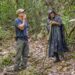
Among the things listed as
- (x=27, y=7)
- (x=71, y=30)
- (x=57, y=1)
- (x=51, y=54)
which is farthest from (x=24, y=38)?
(x=27, y=7)

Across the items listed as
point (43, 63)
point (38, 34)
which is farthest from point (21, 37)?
point (38, 34)

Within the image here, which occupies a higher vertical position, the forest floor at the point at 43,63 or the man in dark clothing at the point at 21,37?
the man in dark clothing at the point at 21,37

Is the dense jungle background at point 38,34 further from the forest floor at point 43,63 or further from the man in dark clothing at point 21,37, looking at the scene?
the man in dark clothing at point 21,37

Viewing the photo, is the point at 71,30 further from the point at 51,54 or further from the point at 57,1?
the point at 57,1

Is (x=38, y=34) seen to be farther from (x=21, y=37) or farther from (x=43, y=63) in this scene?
(x=21, y=37)

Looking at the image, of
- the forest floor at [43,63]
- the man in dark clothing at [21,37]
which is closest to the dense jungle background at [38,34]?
the forest floor at [43,63]

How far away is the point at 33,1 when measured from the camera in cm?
1419

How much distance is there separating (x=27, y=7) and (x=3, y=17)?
4.74 feet

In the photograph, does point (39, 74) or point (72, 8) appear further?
point (72, 8)

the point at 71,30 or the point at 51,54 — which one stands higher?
the point at 71,30

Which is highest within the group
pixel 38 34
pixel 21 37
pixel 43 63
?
pixel 21 37


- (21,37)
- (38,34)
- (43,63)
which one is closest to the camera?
(21,37)

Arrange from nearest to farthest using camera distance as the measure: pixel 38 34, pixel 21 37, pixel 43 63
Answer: pixel 21 37
pixel 43 63
pixel 38 34

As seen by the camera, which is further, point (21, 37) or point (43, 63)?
point (43, 63)
